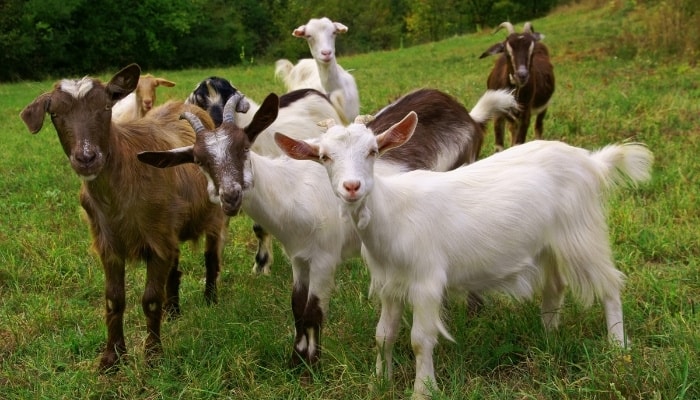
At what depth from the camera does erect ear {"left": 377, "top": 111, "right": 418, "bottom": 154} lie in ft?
10.1

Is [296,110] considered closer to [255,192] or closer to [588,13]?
[255,192]

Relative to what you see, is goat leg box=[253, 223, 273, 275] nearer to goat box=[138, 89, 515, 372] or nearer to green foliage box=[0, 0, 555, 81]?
goat box=[138, 89, 515, 372]

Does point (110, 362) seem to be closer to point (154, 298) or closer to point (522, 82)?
point (154, 298)

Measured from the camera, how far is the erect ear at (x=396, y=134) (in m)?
3.09

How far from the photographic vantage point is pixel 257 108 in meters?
5.27

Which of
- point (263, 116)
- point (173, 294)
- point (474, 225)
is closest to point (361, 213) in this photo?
point (474, 225)

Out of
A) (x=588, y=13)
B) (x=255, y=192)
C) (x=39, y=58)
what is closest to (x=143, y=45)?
(x=39, y=58)

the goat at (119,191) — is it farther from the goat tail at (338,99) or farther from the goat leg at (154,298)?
the goat tail at (338,99)

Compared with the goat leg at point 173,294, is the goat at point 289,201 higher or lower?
higher

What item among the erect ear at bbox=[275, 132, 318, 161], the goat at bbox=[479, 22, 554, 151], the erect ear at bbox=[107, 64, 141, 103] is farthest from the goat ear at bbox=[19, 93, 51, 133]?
the goat at bbox=[479, 22, 554, 151]

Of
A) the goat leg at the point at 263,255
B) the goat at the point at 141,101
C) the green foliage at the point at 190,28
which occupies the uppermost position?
the goat at the point at 141,101


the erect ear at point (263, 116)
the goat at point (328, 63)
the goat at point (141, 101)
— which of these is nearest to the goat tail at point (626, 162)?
the erect ear at point (263, 116)

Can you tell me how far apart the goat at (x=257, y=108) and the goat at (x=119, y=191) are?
0.84m

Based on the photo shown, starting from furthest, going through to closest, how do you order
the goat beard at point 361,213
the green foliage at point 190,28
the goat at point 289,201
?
the green foliage at point 190,28, the goat at point 289,201, the goat beard at point 361,213
